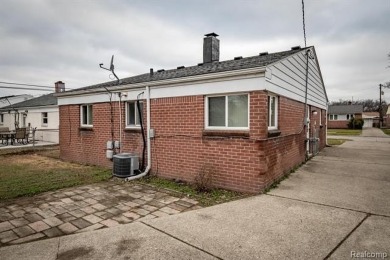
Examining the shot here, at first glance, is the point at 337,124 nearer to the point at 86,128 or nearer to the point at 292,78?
the point at 292,78

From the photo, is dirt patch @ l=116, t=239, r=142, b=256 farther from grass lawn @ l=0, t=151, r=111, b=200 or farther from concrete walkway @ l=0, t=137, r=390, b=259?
grass lawn @ l=0, t=151, r=111, b=200

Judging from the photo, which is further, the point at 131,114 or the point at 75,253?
the point at 131,114

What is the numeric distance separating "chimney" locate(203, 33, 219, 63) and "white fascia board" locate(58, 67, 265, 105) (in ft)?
15.1

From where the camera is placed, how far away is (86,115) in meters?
11.0

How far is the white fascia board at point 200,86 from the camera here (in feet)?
20.5

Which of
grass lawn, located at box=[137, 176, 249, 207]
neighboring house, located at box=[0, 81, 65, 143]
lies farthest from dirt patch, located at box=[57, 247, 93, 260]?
neighboring house, located at box=[0, 81, 65, 143]

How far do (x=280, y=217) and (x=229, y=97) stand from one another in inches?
132

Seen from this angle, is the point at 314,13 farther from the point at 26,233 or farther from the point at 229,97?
the point at 26,233

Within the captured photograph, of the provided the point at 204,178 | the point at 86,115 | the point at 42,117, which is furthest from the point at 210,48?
the point at 42,117

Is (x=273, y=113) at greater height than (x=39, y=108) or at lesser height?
lesser

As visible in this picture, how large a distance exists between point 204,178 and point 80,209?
314 cm

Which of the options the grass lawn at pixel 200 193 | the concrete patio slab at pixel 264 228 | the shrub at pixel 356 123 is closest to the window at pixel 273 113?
the grass lawn at pixel 200 193

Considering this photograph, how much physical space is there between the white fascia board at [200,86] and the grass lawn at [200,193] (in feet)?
8.66

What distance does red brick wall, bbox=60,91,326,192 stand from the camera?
20.6 ft
